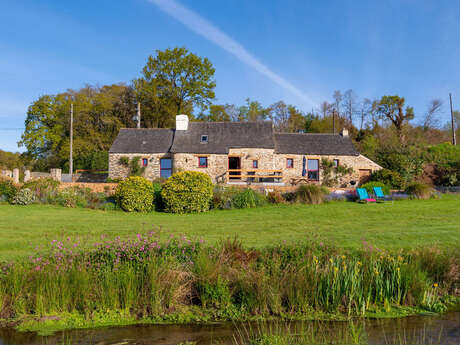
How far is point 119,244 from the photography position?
6281 millimetres

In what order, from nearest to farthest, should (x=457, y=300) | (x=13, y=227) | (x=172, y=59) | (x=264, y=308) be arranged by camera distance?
(x=264, y=308) < (x=457, y=300) < (x=13, y=227) < (x=172, y=59)

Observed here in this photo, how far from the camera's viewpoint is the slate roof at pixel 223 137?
26.1 meters

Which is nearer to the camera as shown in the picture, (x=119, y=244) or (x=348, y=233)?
(x=119, y=244)

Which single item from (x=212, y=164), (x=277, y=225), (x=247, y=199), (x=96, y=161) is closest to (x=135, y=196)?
(x=247, y=199)

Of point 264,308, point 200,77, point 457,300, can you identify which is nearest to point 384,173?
point 457,300

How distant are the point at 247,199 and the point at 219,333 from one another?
1062 centimetres

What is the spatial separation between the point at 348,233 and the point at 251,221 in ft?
11.4

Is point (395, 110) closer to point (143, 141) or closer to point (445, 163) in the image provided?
point (445, 163)

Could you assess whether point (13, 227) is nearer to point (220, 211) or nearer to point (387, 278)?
point (220, 211)

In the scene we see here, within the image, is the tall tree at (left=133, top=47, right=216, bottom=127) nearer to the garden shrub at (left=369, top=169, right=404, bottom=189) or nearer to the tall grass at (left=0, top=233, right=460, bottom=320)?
the garden shrub at (left=369, top=169, right=404, bottom=189)

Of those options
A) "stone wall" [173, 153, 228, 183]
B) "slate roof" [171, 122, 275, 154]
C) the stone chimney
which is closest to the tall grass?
"stone wall" [173, 153, 228, 183]

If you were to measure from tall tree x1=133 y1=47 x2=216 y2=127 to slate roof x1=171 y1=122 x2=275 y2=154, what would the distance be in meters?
11.8

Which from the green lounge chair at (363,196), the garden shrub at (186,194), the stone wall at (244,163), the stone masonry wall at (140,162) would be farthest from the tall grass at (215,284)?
the stone masonry wall at (140,162)

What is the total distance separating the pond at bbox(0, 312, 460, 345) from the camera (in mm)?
4492
